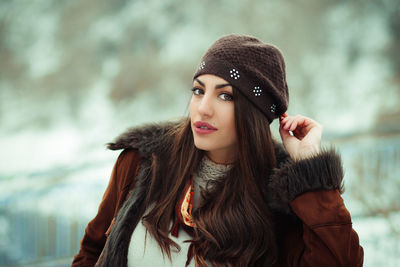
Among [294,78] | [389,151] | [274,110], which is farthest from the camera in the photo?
[294,78]

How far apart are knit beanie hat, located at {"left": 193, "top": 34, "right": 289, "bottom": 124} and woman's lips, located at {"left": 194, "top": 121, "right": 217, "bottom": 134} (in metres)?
0.15

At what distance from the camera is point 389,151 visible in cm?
339

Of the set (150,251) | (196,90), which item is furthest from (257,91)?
(150,251)

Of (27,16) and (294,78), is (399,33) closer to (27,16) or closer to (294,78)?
(294,78)

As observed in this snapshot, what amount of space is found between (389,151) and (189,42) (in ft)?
8.91

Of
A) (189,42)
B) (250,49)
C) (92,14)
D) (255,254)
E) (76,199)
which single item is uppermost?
(92,14)

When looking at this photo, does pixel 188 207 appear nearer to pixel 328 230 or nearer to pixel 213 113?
pixel 213 113

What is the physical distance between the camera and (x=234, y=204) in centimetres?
110

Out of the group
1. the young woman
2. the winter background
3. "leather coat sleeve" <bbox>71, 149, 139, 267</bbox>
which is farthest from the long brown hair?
the winter background

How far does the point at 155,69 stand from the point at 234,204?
11.7ft

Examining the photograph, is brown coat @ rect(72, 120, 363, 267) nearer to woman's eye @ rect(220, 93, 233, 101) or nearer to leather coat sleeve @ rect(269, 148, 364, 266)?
leather coat sleeve @ rect(269, 148, 364, 266)

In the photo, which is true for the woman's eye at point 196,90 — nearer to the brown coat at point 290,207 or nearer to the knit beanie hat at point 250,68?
the knit beanie hat at point 250,68

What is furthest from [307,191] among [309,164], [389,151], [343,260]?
[389,151]

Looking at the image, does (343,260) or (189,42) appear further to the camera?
(189,42)
